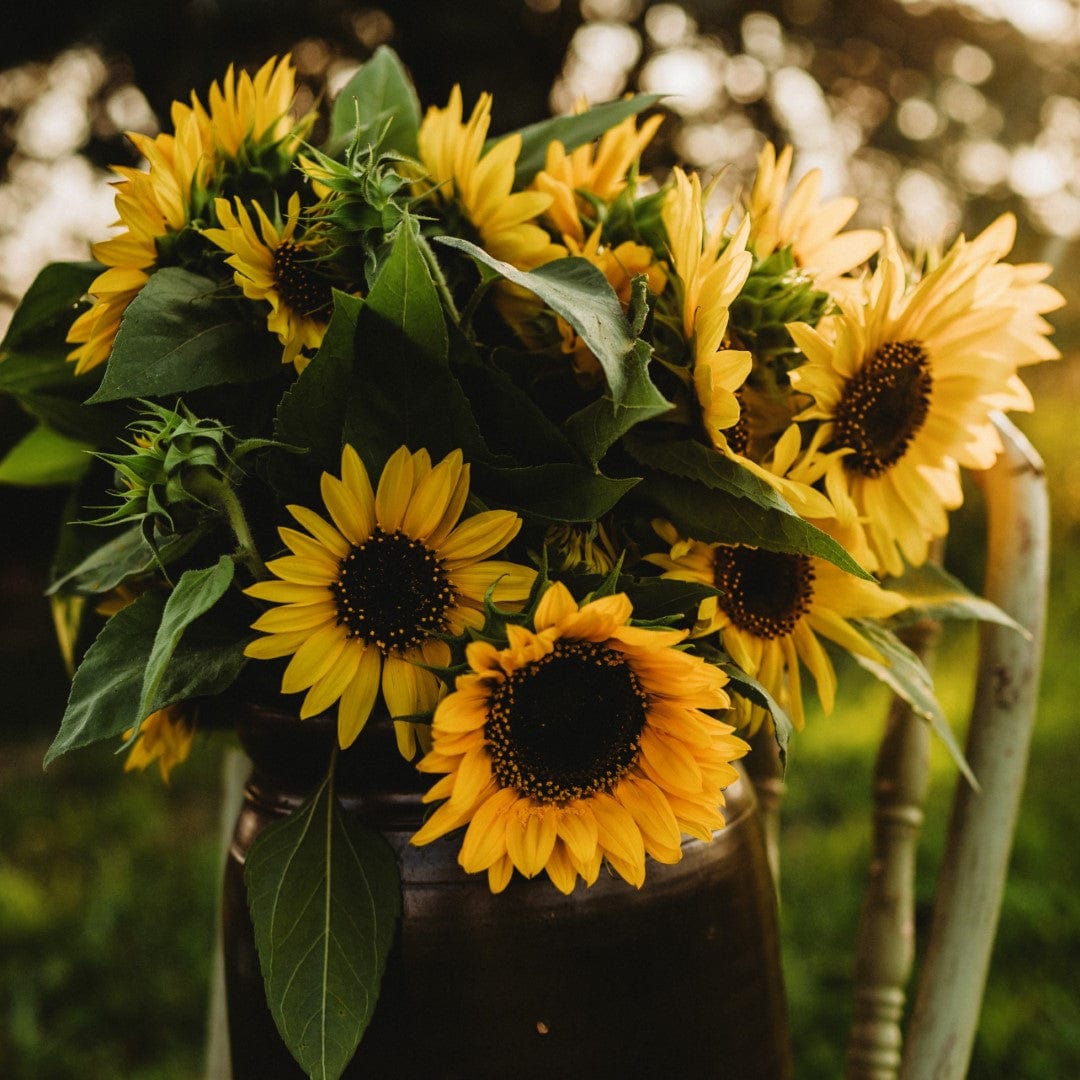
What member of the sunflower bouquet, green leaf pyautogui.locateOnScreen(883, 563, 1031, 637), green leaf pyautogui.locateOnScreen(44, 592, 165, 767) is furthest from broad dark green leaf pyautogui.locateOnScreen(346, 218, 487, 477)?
green leaf pyautogui.locateOnScreen(883, 563, 1031, 637)

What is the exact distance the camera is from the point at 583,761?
16.4 inches

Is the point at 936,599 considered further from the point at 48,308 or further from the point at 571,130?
the point at 48,308

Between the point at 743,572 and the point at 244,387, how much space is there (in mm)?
218

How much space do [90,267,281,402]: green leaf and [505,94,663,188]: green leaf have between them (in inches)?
6.4

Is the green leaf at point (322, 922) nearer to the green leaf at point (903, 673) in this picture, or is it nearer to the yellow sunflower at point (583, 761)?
the yellow sunflower at point (583, 761)

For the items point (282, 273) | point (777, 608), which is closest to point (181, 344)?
point (282, 273)

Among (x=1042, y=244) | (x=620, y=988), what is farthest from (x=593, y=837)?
(x=1042, y=244)

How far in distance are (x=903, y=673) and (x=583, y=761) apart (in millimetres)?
167

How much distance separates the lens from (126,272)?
1.51 ft

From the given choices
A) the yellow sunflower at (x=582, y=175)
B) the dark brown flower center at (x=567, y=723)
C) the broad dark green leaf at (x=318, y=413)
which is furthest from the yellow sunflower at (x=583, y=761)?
the yellow sunflower at (x=582, y=175)

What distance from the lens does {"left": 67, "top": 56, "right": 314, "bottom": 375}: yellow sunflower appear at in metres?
0.44

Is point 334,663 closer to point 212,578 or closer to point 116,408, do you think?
point 212,578

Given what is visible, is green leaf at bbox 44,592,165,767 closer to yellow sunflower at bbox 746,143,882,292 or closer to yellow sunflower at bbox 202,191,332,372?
yellow sunflower at bbox 202,191,332,372

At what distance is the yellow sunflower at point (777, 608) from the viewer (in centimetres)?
45
